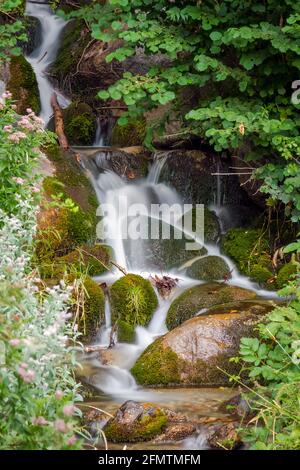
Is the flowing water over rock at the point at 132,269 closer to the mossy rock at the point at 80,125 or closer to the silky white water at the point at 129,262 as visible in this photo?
the silky white water at the point at 129,262

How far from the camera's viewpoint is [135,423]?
448 centimetres

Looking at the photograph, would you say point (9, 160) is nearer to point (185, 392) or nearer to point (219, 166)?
point (185, 392)

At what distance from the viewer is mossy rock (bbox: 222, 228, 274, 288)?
7.66 m

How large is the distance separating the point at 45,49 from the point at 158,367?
8646 millimetres

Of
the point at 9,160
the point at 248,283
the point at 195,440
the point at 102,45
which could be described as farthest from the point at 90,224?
the point at 102,45

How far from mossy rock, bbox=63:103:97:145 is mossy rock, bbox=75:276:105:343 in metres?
4.47

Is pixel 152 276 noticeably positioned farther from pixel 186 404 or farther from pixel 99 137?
pixel 99 137

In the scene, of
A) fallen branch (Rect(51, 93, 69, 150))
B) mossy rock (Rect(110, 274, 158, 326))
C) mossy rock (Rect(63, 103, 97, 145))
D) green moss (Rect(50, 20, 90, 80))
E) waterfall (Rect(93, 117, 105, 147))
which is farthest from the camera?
green moss (Rect(50, 20, 90, 80))

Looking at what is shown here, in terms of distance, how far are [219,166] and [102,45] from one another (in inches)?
156

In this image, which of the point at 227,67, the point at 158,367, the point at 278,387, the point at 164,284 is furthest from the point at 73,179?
the point at 278,387

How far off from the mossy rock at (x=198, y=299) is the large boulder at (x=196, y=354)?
745mm

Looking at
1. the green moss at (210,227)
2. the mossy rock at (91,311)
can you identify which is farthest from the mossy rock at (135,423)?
the green moss at (210,227)

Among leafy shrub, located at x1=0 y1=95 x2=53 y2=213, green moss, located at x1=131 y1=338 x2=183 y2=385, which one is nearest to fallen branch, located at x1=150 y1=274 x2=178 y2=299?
green moss, located at x1=131 y1=338 x2=183 y2=385

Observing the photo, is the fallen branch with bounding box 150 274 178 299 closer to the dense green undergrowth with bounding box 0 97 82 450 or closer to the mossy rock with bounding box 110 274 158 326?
the mossy rock with bounding box 110 274 158 326
